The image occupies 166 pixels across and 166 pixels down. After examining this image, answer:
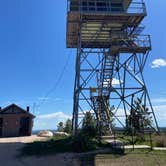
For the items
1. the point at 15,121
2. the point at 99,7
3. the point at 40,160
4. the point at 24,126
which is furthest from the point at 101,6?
the point at 24,126

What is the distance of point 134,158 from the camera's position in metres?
9.65

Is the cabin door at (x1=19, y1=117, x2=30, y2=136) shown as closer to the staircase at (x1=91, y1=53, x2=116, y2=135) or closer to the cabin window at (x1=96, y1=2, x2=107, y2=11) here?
the staircase at (x1=91, y1=53, x2=116, y2=135)

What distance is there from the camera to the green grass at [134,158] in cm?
898

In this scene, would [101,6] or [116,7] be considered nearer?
[101,6]

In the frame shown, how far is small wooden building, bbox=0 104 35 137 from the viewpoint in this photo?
2647 centimetres

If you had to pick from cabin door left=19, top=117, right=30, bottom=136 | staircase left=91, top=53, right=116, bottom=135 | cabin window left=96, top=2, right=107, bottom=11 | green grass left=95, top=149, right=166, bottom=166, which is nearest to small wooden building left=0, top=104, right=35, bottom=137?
cabin door left=19, top=117, right=30, bottom=136

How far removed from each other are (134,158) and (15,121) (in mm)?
20478

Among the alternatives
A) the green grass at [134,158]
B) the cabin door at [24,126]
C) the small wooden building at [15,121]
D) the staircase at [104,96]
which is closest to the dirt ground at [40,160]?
the green grass at [134,158]

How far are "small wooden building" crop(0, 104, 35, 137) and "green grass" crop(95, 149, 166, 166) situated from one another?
18.9 m

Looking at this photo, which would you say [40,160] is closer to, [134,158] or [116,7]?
[134,158]

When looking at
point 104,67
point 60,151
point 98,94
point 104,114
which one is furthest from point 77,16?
point 60,151

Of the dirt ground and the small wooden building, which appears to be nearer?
the dirt ground

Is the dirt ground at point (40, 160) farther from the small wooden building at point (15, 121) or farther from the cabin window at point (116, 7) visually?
the small wooden building at point (15, 121)

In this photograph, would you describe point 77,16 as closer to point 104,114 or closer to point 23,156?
point 104,114
